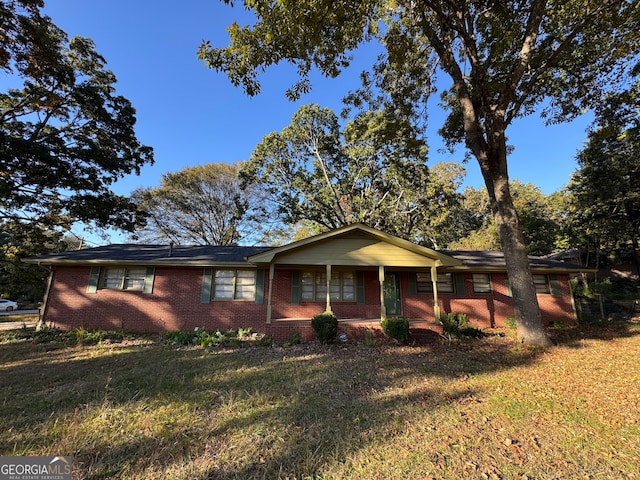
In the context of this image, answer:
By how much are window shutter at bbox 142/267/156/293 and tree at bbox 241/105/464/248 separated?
11.4 m

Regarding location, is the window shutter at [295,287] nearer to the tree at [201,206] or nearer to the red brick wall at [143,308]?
the red brick wall at [143,308]

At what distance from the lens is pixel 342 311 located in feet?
39.7

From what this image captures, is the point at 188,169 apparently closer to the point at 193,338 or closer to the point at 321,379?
the point at 193,338

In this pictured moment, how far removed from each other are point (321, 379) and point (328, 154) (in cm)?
1808

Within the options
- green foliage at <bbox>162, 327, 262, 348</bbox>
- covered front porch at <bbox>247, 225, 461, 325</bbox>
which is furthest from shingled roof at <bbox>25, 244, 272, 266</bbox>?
green foliage at <bbox>162, 327, 262, 348</bbox>

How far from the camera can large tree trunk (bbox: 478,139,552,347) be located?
27.7ft

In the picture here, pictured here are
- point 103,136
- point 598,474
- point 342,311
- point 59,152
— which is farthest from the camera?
point 103,136

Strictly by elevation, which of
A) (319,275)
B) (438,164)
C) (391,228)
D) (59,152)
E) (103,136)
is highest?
(438,164)

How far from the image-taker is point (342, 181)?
21.5 meters

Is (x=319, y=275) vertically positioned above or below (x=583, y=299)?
above

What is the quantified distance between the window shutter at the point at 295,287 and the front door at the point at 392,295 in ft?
11.9

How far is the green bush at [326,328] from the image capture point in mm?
9383

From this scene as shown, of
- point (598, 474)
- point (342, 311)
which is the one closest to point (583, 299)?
point (342, 311)

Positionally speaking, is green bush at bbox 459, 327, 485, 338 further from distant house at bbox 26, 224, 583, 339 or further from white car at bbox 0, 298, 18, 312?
white car at bbox 0, 298, 18, 312
